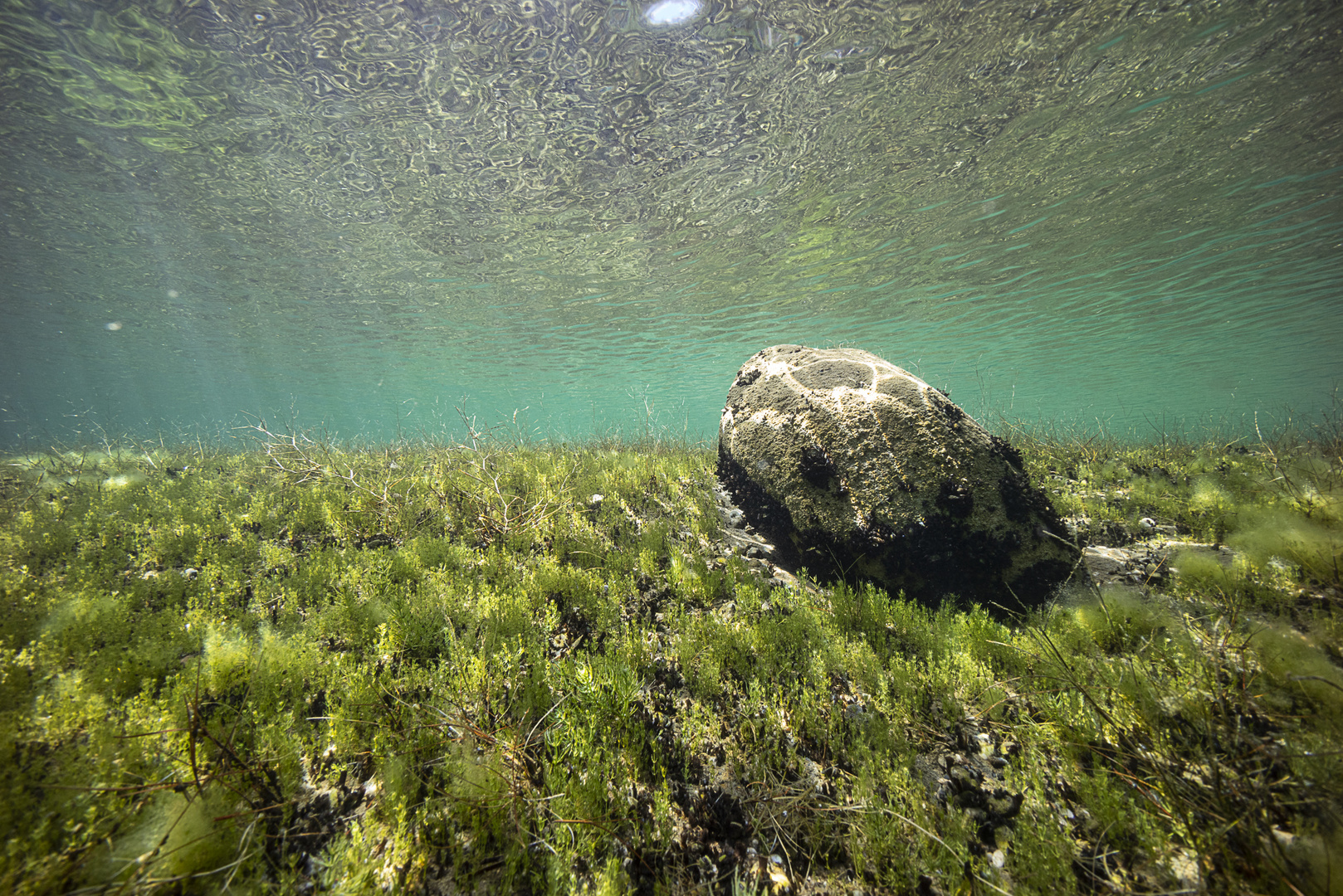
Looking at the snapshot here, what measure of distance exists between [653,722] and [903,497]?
3044 mm

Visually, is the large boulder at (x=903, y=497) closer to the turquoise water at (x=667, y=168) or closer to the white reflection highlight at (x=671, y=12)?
the turquoise water at (x=667, y=168)

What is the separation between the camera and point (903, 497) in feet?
13.3

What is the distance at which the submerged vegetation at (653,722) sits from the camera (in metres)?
1.83

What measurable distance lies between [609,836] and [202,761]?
2089mm

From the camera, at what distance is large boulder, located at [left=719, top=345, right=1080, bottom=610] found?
390cm

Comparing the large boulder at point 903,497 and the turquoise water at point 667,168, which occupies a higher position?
the turquoise water at point 667,168

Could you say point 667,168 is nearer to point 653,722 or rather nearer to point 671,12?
point 671,12

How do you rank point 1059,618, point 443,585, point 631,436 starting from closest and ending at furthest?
point 1059,618 → point 443,585 → point 631,436

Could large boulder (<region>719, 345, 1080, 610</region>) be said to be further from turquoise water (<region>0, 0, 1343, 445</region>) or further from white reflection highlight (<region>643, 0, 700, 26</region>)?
white reflection highlight (<region>643, 0, 700, 26</region>)

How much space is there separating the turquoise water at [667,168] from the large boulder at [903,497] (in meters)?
3.81

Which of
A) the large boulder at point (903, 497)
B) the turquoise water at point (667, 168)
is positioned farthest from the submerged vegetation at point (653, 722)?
the turquoise water at point (667, 168)

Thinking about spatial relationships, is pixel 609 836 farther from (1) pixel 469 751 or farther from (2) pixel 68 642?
(2) pixel 68 642

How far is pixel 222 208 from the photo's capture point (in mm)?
11711

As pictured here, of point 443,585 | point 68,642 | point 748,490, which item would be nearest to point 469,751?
point 443,585
